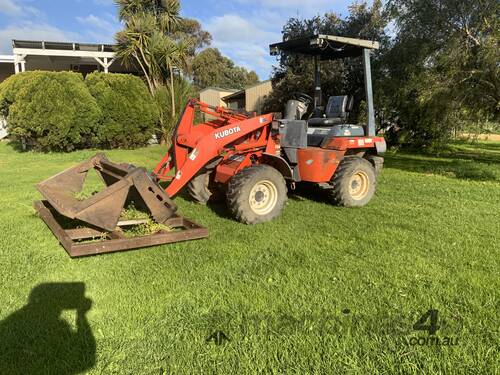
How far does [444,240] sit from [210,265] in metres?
2.99

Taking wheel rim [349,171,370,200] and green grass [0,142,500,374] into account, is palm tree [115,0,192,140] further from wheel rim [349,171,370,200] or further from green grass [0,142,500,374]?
green grass [0,142,500,374]

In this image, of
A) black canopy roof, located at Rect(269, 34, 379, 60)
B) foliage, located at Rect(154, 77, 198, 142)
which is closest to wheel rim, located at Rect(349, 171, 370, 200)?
black canopy roof, located at Rect(269, 34, 379, 60)

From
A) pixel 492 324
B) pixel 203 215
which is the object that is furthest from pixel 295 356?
pixel 203 215

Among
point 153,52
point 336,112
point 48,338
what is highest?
point 153,52

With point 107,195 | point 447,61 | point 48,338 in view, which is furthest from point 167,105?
point 48,338

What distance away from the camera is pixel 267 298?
375 cm

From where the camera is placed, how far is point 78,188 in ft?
18.8

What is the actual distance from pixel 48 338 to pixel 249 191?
3.16 metres

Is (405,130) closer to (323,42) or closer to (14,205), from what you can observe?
(323,42)

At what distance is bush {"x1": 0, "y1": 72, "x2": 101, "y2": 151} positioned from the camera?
14570 mm

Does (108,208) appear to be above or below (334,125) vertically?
below

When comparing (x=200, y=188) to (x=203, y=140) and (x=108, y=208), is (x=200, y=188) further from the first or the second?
(x=108, y=208)

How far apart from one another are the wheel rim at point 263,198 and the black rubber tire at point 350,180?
1.36 metres

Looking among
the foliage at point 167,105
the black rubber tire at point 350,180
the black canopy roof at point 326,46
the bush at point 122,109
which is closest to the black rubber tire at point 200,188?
the black rubber tire at point 350,180
